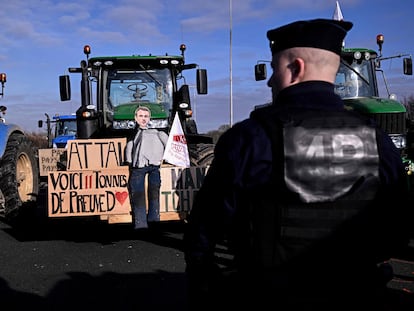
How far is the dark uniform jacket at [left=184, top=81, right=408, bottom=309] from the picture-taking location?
1.84 meters

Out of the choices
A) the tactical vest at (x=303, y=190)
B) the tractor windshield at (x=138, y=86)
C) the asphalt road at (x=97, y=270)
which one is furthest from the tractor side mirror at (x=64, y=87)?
the tactical vest at (x=303, y=190)

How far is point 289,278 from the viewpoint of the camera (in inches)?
71.7

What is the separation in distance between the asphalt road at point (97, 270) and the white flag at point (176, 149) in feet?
3.64

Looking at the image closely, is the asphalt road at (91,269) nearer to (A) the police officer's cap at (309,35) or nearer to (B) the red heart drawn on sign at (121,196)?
(B) the red heart drawn on sign at (121,196)

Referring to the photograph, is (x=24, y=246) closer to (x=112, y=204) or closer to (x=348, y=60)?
(x=112, y=204)

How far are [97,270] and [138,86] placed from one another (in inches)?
169

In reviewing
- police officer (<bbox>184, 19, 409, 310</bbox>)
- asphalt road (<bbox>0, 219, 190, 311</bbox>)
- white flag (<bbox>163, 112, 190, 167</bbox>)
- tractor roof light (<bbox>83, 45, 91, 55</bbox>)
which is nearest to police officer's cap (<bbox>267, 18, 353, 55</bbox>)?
police officer (<bbox>184, 19, 409, 310</bbox>)

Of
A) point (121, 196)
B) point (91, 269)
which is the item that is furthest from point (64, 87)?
point (91, 269)

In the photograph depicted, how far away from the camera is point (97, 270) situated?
5797mm

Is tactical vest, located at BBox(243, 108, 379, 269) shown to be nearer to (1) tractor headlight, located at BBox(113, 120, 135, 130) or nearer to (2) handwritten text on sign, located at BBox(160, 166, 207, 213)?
(2) handwritten text on sign, located at BBox(160, 166, 207, 213)

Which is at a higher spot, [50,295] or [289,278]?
[289,278]

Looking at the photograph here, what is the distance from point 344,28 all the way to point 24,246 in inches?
241

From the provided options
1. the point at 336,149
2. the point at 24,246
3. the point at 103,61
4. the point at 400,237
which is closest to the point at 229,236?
the point at 336,149

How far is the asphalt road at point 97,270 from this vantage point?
15.5ft
